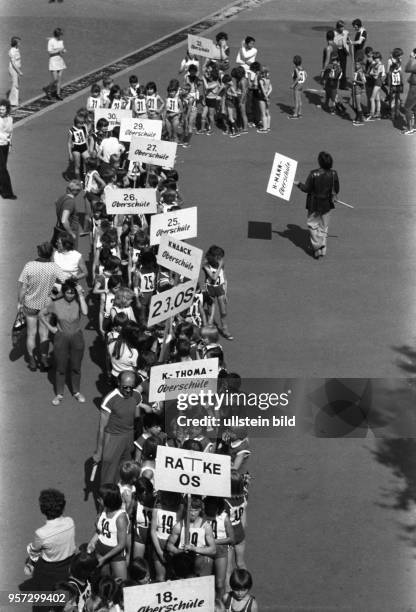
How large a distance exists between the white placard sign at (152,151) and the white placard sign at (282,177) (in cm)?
177

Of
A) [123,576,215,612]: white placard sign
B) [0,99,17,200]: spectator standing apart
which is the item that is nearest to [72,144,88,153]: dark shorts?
[0,99,17,200]: spectator standing apart

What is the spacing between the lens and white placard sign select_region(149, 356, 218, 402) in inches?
453

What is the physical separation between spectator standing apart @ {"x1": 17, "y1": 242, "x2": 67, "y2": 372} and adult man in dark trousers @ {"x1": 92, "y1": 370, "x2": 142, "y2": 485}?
107 inches

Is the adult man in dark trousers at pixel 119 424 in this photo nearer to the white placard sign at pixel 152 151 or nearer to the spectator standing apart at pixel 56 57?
the white placard sign at pixel 152 151

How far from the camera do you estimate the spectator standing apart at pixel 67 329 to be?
13.5m

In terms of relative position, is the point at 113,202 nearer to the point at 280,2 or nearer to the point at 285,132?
the point at 285,132

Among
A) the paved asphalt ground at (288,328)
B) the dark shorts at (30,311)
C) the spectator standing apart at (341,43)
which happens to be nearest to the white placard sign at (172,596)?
the paved asphalt ground at (288,328)

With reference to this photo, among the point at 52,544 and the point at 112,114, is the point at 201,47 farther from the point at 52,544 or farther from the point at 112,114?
the point at 52,544

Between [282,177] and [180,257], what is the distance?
5589 mm

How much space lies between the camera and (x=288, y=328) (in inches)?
621

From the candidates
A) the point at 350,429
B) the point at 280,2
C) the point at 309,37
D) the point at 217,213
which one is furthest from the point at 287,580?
the point at 280,2

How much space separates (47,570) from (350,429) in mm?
4598

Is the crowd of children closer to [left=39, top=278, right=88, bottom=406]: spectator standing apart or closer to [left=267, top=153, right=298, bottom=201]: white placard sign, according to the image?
[left=39, top=278, right=88, bottom=406]: spectator standing apart

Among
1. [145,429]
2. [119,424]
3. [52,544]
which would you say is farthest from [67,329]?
[52,544]
